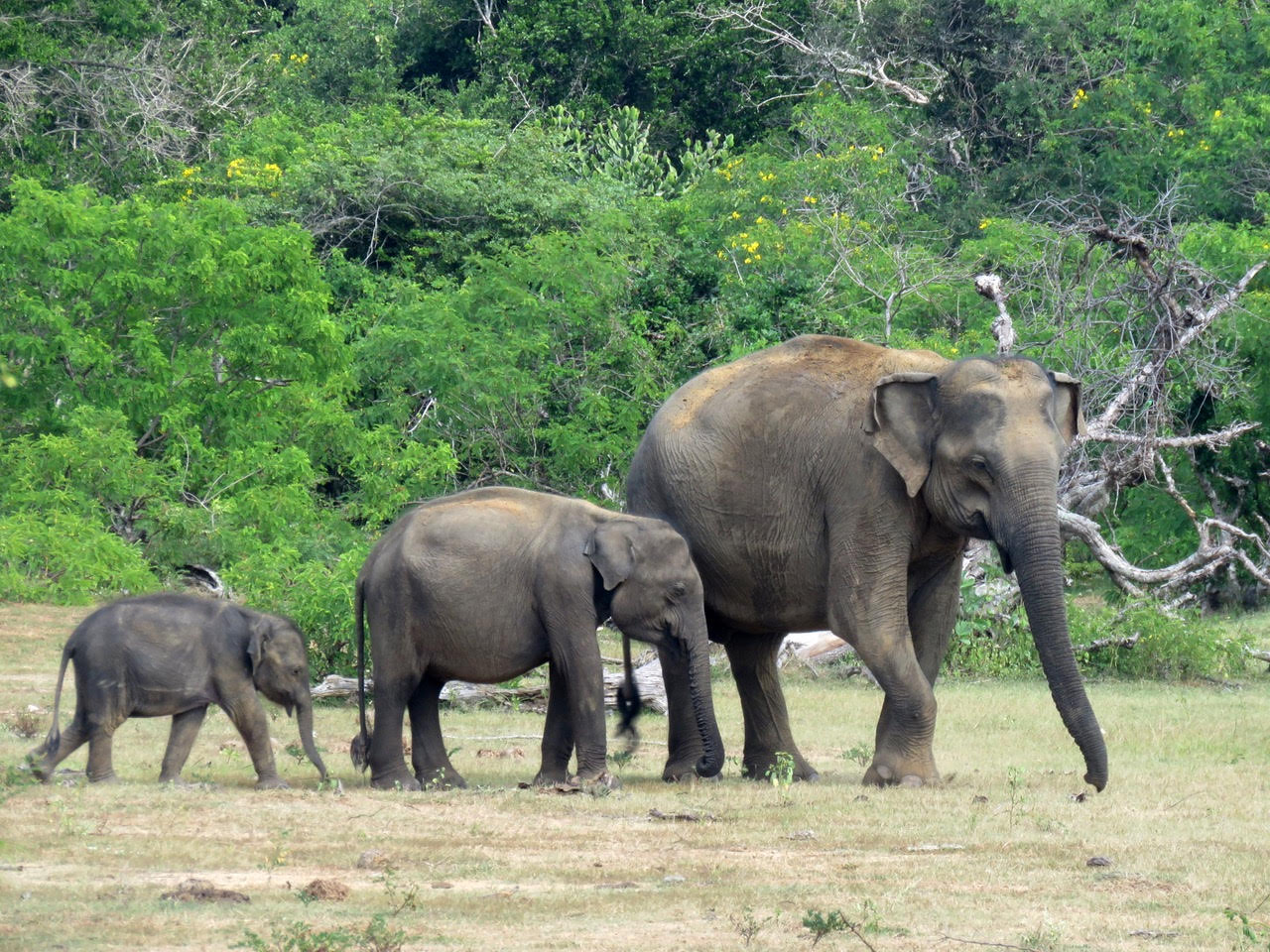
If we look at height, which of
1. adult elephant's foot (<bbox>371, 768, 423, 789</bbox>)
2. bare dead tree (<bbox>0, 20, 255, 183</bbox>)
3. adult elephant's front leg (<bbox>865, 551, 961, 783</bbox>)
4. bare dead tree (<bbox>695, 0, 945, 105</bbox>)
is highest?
bare dead tree (<bbox>695, 0, 945, 105</bbox>)

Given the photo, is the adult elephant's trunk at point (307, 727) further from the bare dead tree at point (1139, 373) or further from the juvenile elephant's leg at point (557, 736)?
the bare dead tree at point (1139, 373)

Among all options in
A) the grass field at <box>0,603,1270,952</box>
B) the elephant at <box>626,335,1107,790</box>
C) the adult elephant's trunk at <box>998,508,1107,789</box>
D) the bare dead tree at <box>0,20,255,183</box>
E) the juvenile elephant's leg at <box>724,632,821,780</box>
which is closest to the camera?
the grass field at <box>0,603,1270,952</box>

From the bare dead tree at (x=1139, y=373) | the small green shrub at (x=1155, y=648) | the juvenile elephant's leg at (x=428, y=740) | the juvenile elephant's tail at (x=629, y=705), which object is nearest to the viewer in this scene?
the juvenile elephant's leg at (x=428, y=740)

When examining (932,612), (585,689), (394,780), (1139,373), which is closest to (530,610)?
(585,689)

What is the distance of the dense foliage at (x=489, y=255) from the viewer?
20.5 metres

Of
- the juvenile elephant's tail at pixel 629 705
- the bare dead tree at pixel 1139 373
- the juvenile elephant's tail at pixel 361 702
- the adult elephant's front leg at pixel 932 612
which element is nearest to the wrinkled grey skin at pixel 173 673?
the juvenile elephant's tail at pixel 361 702

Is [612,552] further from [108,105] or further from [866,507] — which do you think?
[108,105]

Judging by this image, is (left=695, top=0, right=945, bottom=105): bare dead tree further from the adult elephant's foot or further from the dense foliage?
the adult elephant's foot

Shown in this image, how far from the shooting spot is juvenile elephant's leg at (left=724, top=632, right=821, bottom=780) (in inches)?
478

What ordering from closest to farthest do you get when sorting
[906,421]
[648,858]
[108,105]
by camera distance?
[648,858]
[906,421]
[108,105]

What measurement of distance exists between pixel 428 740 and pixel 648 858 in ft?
10.8

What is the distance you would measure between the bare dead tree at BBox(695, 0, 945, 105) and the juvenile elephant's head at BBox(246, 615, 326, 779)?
25.9 metres

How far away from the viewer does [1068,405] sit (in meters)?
11.5

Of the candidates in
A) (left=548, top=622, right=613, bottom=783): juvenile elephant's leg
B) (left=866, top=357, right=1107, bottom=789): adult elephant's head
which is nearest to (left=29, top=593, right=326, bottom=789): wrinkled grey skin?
(left=548, top=622, right=613, bottom=783): juvenile elephant's leg
